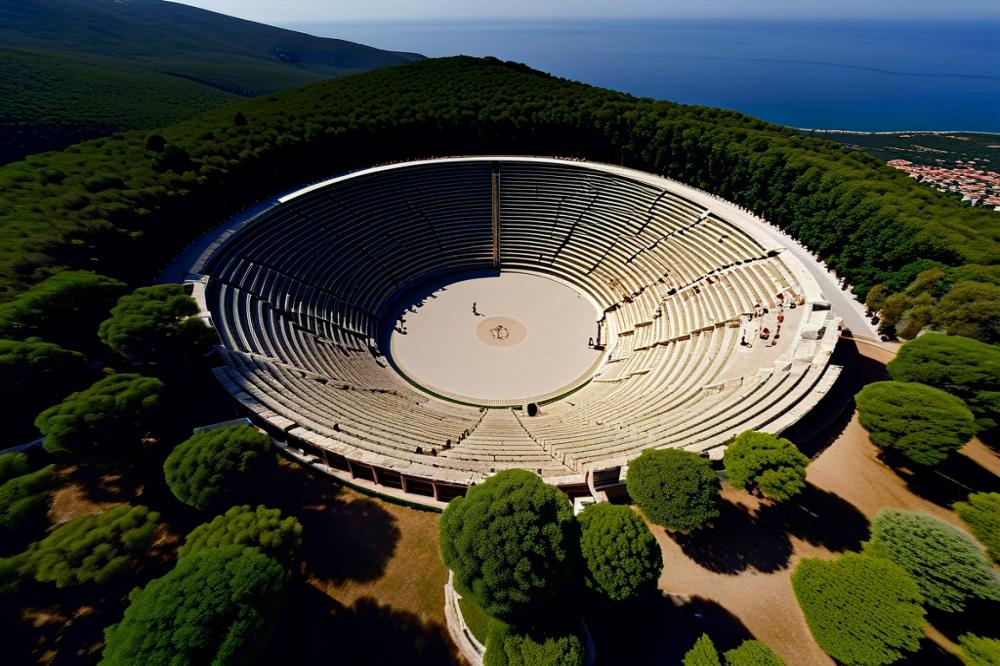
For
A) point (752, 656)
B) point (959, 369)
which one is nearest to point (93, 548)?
point (752, 656)

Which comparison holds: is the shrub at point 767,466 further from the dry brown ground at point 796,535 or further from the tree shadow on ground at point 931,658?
the tree shadow on ground at point 931,658

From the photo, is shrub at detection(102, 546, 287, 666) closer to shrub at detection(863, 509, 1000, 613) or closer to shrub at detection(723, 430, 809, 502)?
shrub at detection(723, 430, 809, 502)

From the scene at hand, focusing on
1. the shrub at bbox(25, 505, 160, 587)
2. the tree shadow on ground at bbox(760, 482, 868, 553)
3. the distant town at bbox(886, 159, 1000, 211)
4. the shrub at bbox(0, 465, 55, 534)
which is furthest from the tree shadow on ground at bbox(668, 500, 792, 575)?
the distant town at bbox(886, 159, 1000, 211)

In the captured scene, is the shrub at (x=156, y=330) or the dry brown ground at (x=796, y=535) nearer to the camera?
the dry brown ground at (x=796, y=535)

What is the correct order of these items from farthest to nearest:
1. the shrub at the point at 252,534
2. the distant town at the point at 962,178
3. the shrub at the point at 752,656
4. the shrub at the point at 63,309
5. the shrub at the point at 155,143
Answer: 1. the distant town at the point at 962,178
2. the shrub at the point at 155,143
3. the shrub at the point at 63,309
4. the shrub at the point at 252,534
5. the shrub at the point at 752,656

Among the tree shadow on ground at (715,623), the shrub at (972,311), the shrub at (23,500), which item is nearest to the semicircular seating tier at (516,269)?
the tree shadow on ground at (715,623)

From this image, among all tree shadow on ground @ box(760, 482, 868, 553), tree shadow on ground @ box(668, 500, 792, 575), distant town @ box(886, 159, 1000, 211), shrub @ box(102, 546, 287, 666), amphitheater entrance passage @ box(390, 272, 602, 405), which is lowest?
amphitheater entrance passage @ box(390, 272, 602, 405)

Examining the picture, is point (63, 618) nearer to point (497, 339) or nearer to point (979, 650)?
point (497, 339)
